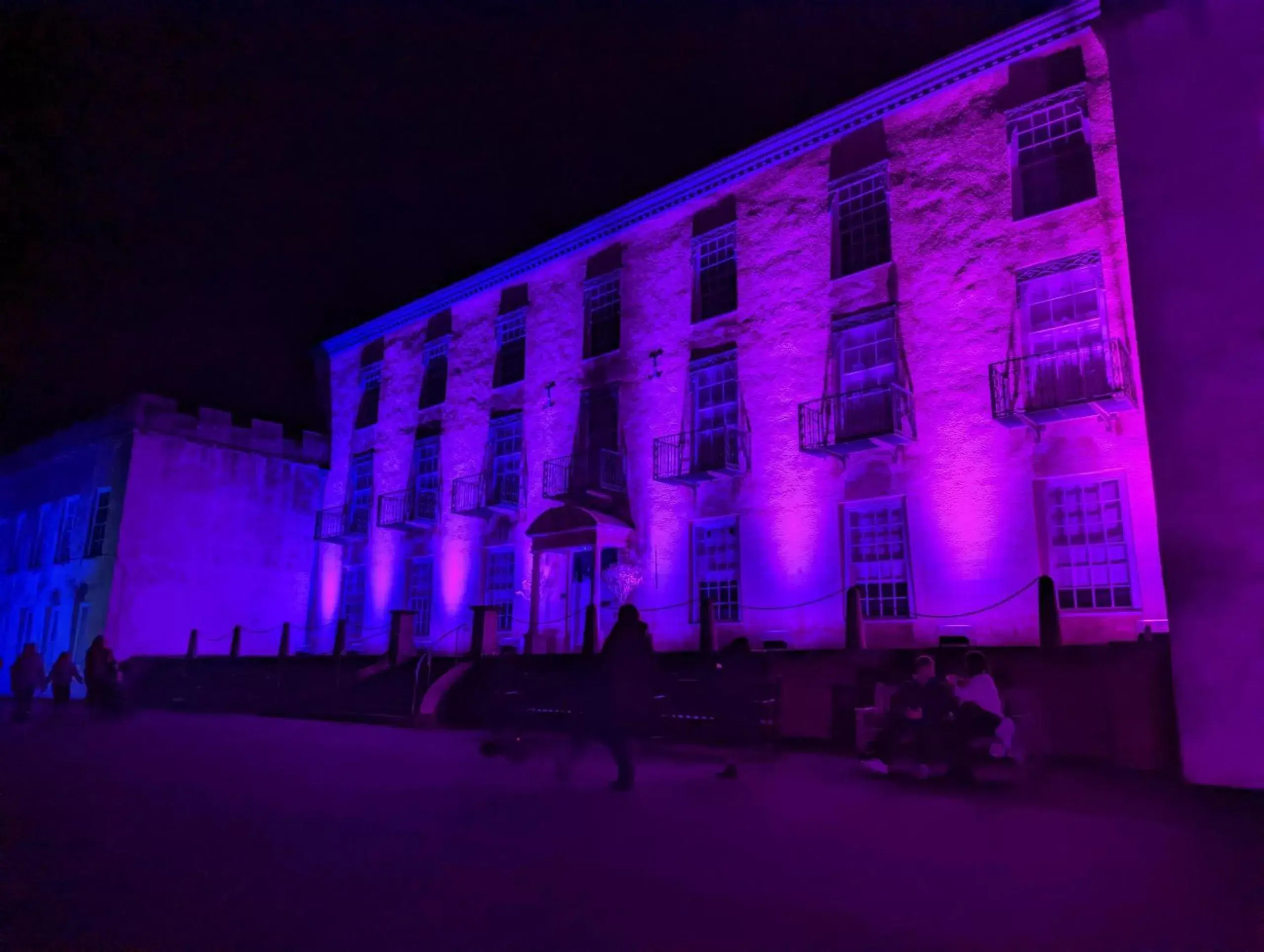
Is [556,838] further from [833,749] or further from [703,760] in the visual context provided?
[833,749]

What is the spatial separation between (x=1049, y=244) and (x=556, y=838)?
553 inches

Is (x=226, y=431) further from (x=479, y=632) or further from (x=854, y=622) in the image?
(x=854, y=622)

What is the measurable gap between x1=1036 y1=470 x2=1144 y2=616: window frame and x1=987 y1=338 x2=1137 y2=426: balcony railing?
1.07 metres

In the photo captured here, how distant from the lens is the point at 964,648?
11750mm

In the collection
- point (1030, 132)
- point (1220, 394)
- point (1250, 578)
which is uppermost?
point (1030, 132)

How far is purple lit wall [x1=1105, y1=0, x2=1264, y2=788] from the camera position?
855 centimetres

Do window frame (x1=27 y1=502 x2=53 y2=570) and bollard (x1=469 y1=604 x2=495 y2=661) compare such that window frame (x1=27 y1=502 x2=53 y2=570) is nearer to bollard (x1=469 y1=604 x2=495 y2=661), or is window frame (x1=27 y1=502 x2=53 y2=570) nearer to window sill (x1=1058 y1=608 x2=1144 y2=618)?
bollard (x1=469 y1=604 x2=495 y2=661)

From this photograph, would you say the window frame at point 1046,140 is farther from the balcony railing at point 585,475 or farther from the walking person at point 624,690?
the walking person at point 624,690

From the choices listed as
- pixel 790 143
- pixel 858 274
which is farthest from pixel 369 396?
pixel 858 274

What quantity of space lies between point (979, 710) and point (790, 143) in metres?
14.1

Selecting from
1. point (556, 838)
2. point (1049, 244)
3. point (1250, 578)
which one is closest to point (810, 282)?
point (1049, 244)

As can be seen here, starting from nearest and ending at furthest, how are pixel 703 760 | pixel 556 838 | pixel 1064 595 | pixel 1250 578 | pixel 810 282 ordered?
pixel 556 838 < pixel 1250 578 < pixel 703 760 < pixel 1064 595 < pixel 810 282

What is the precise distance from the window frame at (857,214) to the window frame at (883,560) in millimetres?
4964

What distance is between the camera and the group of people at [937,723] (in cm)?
894
